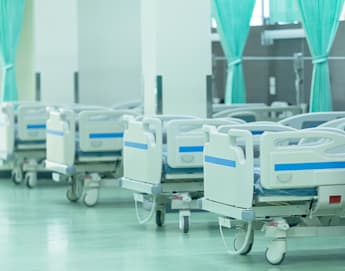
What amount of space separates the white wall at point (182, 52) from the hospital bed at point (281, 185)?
262cm

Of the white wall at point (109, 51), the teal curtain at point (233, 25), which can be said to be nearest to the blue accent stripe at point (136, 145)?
the teal curtain at point (233, 25)

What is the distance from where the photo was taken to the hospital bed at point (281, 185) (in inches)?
278

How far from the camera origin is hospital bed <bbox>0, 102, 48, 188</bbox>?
12016mm

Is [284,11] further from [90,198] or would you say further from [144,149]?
[144,149]

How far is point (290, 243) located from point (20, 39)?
6769mm

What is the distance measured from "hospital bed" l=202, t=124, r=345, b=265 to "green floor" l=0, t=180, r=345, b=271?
236mm

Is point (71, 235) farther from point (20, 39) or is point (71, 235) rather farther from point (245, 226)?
point (20, 39)

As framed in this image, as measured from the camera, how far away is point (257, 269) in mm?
7047

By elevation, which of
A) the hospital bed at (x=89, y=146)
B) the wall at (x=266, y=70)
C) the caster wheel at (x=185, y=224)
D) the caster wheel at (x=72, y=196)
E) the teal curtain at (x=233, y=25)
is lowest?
the caster wheel at (x=72, y=196)

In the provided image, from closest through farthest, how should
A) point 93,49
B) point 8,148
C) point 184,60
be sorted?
point 184,60 < point 8,148 < point 93,49

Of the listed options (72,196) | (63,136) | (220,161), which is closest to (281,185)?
(220,161)

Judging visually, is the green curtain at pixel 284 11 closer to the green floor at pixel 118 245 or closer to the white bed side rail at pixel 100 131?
the white bed side rail at pixel 100 131

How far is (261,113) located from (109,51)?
2.75 metres

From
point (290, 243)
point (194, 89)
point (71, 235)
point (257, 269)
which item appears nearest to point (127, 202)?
point (194, 89)
